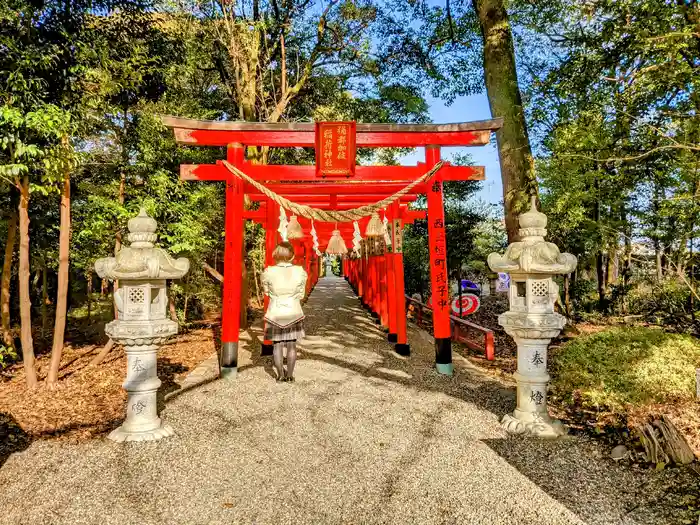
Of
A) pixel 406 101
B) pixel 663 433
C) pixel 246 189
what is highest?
pixel 406 101

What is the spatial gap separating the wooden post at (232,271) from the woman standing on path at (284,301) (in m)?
0.80

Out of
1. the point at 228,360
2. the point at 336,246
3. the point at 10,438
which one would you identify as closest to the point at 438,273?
the point at 336,246

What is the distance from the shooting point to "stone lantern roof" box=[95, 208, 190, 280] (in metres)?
4.01

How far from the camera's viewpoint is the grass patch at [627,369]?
4.75 m

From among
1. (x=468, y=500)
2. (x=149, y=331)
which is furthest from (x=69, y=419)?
(x=468, y=500)

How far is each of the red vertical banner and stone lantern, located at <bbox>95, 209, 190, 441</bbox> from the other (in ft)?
9.84

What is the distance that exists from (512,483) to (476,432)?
0.98 metres

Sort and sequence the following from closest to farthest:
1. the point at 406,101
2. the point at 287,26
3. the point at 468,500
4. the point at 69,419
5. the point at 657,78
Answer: the point at 468,500 → the point at 69,419 → the point at 657,78 → the point at 287,26 → the point at 406,101

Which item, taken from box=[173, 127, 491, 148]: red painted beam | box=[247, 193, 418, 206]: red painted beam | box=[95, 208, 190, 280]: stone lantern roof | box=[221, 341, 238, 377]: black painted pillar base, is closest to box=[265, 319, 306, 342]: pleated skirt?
box=[221, 341, 238, 377]: black painted pillar base

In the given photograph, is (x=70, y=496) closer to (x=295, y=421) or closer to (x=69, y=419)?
(x=295, y=421)

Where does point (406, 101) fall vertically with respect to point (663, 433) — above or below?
Answer: above

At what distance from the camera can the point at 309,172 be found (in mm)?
7020

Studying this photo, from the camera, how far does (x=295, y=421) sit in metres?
4.48

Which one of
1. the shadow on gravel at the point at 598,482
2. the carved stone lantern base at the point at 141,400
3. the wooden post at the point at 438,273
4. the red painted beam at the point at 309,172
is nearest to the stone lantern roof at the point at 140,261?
the carved stone lantern base at the point at 141,400
